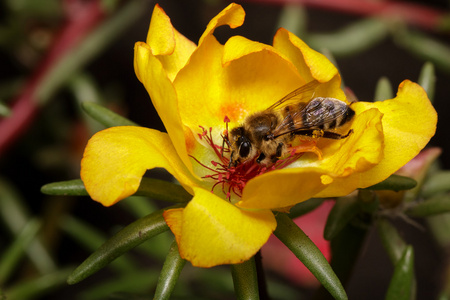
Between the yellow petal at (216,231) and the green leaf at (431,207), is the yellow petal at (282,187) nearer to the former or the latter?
the yellow petal at (216,231)

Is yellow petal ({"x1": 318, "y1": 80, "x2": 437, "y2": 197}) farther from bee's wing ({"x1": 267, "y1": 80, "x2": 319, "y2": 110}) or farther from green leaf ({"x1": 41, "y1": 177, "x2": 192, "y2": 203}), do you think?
green leaf ({"x1": 41, "y1": 177, "x2": 192, "y2": 203})

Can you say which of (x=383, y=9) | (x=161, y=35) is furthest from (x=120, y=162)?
(x=383, y=9)

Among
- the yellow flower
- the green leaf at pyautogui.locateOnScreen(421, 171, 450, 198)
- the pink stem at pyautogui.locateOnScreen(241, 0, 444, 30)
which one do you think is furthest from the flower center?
the pink stem at pyautogui.locateOnScreen(241, 0, 444, 30)

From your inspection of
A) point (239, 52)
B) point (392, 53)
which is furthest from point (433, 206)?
point (392, 53)

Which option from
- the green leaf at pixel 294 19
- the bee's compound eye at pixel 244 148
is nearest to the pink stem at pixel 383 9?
the green leaf at pixel 294 19

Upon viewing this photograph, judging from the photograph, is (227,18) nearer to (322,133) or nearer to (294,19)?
(322,133)

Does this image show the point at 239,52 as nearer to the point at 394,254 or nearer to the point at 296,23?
the point at 394,254
